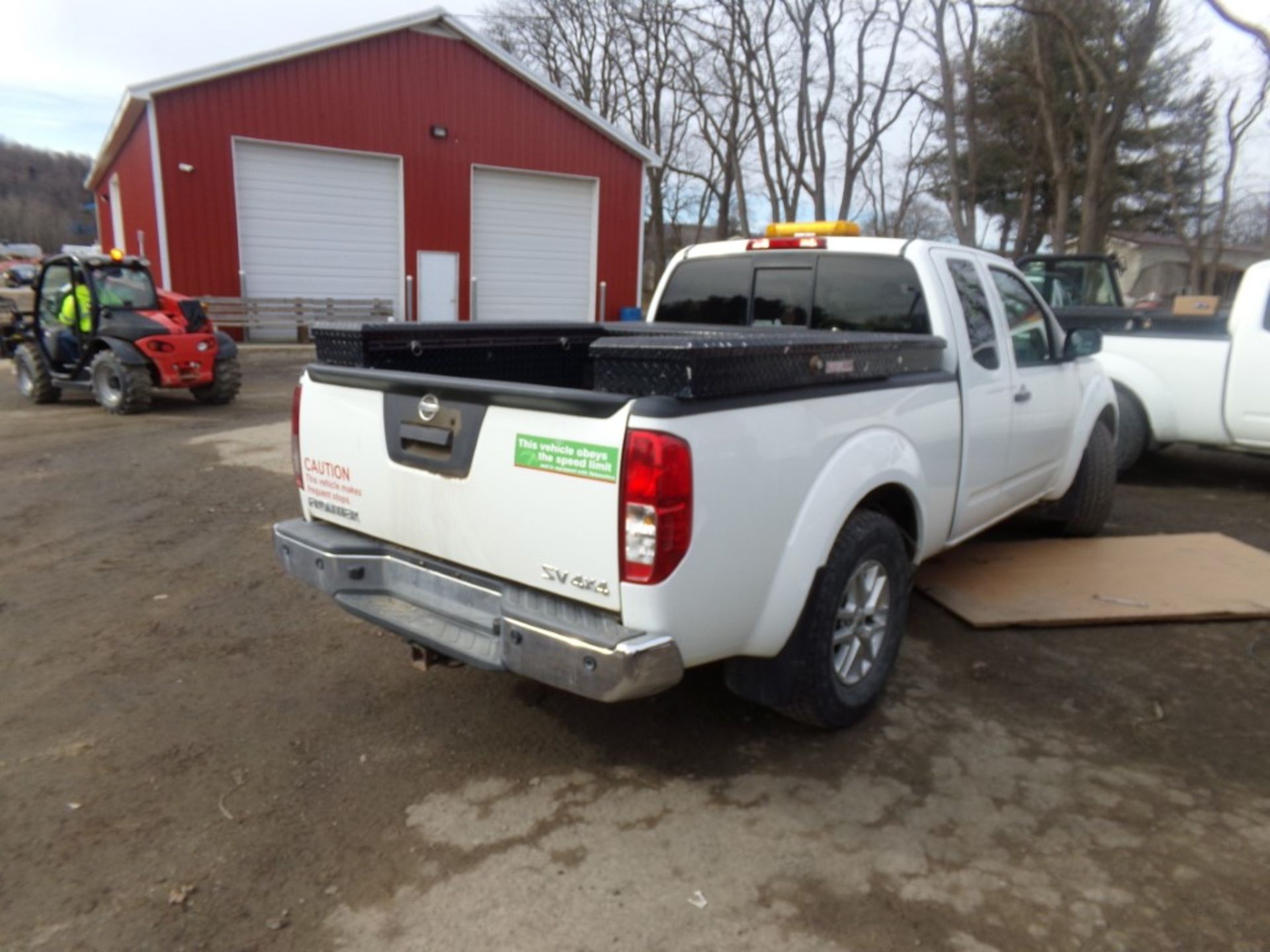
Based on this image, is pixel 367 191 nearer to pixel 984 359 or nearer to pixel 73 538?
pixel 73 538

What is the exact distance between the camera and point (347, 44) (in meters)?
18.7

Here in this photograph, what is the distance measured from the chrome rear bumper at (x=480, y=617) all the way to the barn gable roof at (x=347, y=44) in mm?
16721

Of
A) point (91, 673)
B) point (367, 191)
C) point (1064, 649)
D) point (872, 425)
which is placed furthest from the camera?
point (367, 191)

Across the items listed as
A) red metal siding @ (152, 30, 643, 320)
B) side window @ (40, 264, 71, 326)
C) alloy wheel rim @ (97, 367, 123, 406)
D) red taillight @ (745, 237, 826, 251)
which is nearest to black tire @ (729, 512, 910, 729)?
red taillight @ (745, 237, 826, 251)

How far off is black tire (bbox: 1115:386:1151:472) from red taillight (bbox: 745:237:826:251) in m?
4.69

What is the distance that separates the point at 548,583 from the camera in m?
2.76

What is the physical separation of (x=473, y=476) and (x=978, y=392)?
252 centimetres

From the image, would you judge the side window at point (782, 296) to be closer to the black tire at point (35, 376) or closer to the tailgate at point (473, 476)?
the tailgate at point (473, 476)

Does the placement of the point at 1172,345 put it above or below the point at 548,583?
above

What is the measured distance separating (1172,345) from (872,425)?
5.66 meters

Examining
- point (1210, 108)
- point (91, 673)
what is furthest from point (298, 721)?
point (1210, 108)

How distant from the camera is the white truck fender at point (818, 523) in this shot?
9.57 feet

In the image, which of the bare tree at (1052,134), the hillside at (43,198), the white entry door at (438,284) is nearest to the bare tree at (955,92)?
the bare tree at (1052,134)

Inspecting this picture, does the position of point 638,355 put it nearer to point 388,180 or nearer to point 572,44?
point 388,180
